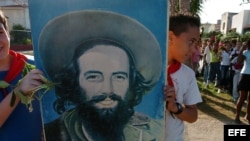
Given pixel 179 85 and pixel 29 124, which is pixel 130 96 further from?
pixel 29 124

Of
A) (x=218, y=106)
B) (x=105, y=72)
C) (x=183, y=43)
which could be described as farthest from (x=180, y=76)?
(x=218, y=106)

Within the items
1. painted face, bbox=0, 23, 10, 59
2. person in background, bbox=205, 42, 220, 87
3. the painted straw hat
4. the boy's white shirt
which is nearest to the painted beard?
the painted straw hat

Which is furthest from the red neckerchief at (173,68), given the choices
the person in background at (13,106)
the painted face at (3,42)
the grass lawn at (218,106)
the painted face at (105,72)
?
the grass lawn at (218,106)

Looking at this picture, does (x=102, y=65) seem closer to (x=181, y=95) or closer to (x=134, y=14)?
(x=134, y=14)

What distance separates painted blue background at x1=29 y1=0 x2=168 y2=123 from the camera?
1109 mm

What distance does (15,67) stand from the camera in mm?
1344

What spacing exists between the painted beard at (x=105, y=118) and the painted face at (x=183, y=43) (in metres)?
0.36

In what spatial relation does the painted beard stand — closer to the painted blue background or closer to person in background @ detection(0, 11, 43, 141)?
the painted blue background

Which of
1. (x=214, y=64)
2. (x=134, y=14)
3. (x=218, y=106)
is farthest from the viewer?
(x=214, y=64)

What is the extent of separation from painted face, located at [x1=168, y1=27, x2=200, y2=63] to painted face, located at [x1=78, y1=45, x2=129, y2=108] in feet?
0.97

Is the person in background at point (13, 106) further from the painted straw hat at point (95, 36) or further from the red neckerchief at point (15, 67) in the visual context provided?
the painted straw hat at point (95, 36)

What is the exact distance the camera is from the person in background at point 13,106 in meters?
1.24

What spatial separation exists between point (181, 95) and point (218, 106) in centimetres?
499

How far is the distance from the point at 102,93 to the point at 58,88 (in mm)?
189
